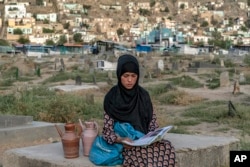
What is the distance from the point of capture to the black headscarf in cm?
479

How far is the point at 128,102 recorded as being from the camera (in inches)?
193

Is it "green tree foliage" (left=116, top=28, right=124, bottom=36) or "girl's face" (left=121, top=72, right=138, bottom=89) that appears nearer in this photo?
"girl's face" (left=121, top=72, right=138, bottom=89)

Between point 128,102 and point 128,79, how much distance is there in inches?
9.4

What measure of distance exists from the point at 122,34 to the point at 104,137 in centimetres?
10602

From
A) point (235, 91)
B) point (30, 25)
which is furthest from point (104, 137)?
point (30, 25)

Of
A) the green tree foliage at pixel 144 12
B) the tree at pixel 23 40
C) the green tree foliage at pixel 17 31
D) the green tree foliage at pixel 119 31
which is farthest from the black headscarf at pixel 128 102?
the green tree foliage at pixel 144 12

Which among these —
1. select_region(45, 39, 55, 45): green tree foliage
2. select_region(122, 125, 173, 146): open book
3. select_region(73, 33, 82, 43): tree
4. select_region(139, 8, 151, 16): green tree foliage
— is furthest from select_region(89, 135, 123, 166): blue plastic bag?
select_region(139, 8, 151, 16): green tree foliage

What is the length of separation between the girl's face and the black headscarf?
3 centimetres

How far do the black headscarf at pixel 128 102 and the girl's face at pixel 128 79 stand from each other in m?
0.03

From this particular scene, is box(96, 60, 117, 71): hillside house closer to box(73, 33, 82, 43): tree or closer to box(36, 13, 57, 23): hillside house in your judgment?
box(73, 33, 82, 43): tree

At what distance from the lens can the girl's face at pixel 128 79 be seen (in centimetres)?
477

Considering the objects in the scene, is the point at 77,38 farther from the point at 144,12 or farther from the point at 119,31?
the point at 144,12

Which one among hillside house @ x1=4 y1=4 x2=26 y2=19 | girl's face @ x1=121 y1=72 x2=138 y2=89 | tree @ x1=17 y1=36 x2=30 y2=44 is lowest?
tree @ x1=17 y1=36 x2=30 y2=44

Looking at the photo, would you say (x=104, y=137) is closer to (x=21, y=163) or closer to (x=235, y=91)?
(x=21, y=163)
